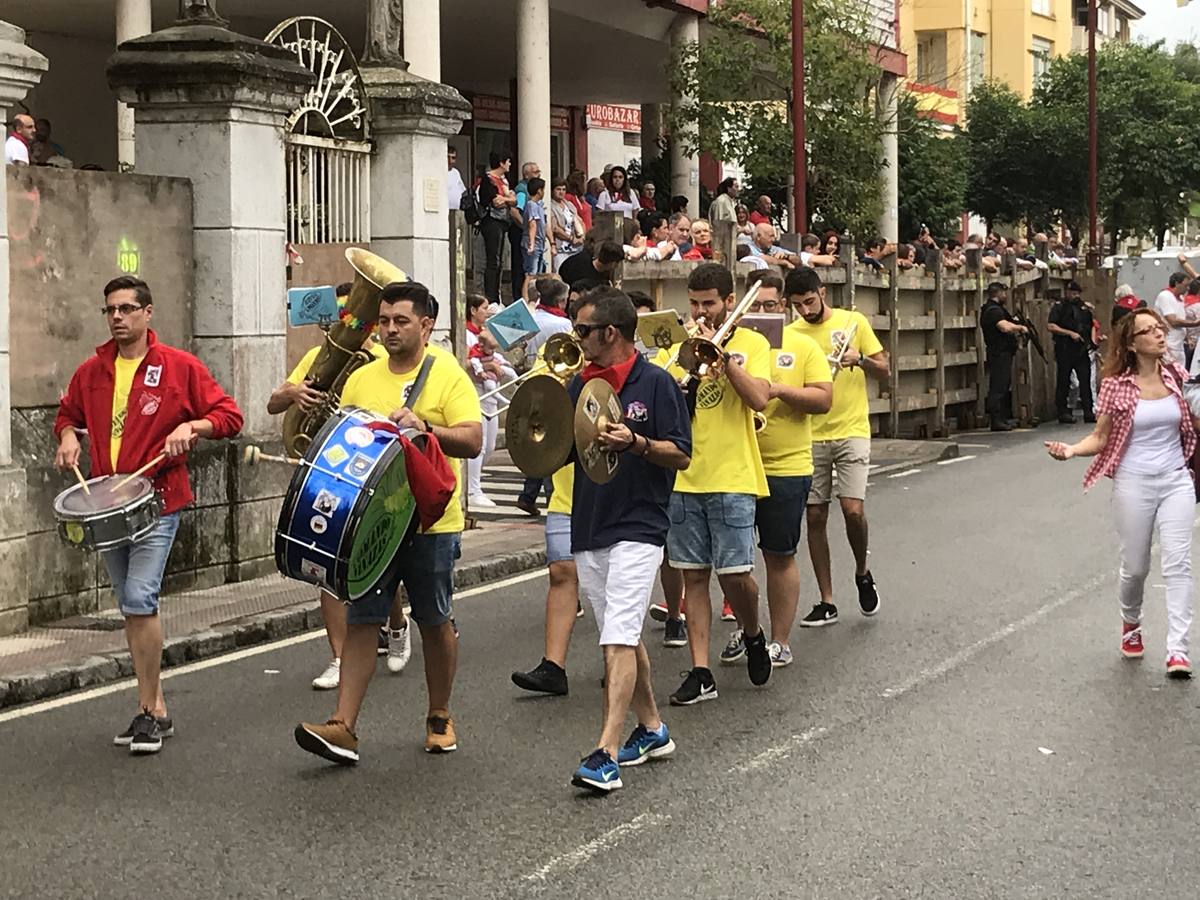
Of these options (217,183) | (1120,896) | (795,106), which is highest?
(795,106)

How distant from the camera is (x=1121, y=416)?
998cm

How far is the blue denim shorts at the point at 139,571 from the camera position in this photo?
8.27 meters

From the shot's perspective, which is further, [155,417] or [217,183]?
[217,183]

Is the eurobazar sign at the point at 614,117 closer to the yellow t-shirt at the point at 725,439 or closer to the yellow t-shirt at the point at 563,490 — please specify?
the yellow t-shirt at the point at 563,490

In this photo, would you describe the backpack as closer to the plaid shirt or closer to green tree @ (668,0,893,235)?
green tree @ (668,0,893,235)

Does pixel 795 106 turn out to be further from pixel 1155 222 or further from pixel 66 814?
pixel 1155 222

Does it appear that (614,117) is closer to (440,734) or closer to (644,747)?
(440,734)

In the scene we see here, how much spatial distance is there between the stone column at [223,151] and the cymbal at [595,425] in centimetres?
569

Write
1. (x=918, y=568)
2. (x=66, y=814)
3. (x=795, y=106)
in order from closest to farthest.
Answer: (x=66, y=814)
(x=918, y=568)
(x=795, y=106)

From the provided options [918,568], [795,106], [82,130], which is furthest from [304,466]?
[82,130]

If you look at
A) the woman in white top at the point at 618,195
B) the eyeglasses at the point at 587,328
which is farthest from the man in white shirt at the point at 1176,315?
the eyeglasses at the point at 587,328

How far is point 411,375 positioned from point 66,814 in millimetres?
2100

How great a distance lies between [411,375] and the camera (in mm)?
7938

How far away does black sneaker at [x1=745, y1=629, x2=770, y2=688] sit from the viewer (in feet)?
30.4
